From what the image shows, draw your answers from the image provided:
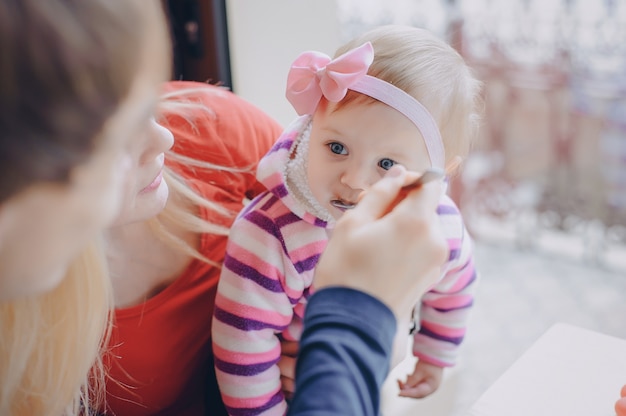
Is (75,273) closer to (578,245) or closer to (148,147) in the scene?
(148,147)

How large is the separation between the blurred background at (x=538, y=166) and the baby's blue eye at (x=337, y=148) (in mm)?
1318

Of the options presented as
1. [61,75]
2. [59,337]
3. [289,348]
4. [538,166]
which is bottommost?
[538,166]

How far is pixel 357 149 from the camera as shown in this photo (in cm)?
93

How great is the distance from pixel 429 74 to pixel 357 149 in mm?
137

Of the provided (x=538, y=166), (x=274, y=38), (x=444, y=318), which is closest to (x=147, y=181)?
(x=444, y=318)

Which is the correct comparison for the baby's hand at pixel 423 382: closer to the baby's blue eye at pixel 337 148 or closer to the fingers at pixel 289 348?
the fingers at pixel 289 348

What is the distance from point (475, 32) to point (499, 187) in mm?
635

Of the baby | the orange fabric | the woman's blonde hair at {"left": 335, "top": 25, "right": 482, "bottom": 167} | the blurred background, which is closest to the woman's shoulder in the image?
the orange fabric

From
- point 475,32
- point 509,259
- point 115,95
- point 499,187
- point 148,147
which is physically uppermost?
point 115,95

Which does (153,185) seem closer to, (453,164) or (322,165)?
(322,165)

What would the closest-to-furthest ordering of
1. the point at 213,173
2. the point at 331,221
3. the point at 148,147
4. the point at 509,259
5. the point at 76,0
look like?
the point at 76,0, the point at 148,147, the point at 331,221, the point at 213,173, the point at 509,259

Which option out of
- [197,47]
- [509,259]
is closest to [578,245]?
[509,259]

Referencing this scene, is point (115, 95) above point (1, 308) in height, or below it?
above

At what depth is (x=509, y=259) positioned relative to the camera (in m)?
2.84
